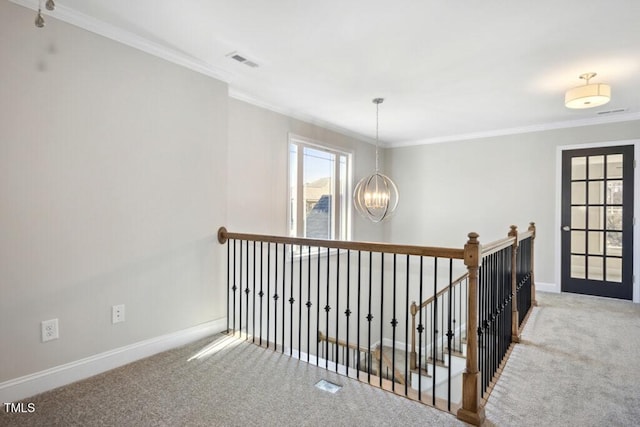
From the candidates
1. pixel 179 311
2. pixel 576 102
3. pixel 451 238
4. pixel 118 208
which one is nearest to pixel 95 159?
pixel 118 208

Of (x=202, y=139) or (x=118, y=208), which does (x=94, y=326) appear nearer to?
(x=118, y=208)

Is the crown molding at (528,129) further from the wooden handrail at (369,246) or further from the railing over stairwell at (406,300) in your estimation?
the wooden handrail at (369,246)

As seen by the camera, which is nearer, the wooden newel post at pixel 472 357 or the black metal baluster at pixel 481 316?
the wooden newel post at pixel 472 357

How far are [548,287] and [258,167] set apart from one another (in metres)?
4.24

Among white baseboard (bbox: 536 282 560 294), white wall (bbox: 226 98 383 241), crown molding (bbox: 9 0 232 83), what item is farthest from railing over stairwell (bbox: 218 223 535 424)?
crown molding (bbox: 9 0 232 83)

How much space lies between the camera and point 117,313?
8.05 feet

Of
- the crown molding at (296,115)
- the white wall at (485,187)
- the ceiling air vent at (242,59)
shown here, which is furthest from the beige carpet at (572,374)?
the crown molding at (296,115)

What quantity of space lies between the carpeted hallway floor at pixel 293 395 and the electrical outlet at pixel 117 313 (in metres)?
0.34

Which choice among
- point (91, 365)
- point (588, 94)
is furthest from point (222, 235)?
point (588, 94)

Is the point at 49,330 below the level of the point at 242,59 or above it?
below

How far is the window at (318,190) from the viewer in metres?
4.48

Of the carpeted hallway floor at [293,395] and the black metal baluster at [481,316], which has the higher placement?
the black metal baluster at [481,316]

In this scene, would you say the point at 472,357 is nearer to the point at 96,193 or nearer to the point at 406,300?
the point at 406,300

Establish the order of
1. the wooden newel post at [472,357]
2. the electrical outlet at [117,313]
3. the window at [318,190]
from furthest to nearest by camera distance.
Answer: the window at [318,190] < the electrical outlet at [117,313] < the wooden newel post at [472,357]
